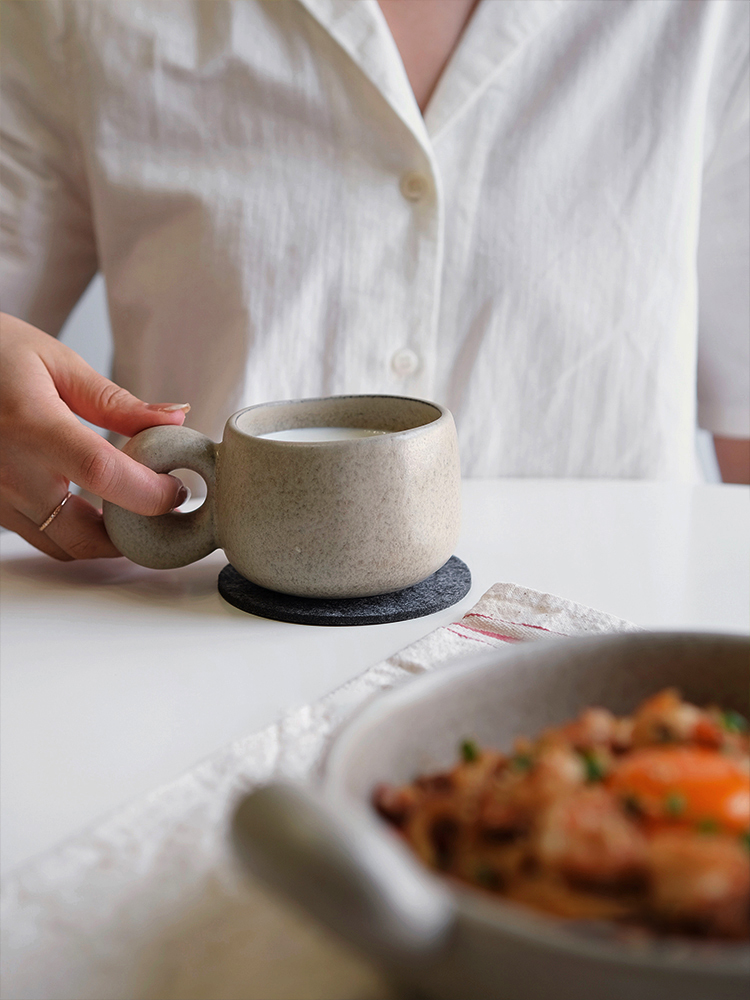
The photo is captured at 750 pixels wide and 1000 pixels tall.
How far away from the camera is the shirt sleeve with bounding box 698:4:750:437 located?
94 cm

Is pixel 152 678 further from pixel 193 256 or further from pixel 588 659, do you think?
pixel 193 256

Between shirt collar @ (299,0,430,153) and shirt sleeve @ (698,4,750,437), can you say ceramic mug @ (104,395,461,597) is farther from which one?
shirt sleeve @ (698,4,750,437)

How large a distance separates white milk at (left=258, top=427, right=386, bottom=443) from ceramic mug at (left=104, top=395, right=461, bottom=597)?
3 centimetres

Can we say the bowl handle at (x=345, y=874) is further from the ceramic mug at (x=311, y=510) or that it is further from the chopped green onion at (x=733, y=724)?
the ceramic mug at (x=311, y=510)

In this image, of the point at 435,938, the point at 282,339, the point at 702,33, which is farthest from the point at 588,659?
the point at 702,33

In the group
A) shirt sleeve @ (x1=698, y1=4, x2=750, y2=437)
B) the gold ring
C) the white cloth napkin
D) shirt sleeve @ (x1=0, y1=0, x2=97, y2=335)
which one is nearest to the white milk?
the gold ring

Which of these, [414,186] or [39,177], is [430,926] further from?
[39,177]

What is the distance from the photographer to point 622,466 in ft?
3.15

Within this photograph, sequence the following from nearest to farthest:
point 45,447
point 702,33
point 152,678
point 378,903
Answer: point 378,903
point 152,678
point 45,447
point 702,33

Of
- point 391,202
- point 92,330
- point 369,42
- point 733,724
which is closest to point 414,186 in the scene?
point 391,202

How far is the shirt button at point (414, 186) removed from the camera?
0.84 m

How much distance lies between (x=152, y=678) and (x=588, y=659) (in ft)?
0.76

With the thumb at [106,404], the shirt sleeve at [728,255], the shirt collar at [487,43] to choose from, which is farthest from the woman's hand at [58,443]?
the shirt sleeve at [728,255]

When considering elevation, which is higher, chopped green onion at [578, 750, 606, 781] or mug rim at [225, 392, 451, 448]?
mug rim at [225, 392, 451, 448]
